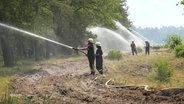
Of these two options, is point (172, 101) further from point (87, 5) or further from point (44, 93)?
point (87, 5)

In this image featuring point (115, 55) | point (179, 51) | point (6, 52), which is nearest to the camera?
point (179, 51)

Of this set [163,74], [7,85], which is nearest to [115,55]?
[163,74]

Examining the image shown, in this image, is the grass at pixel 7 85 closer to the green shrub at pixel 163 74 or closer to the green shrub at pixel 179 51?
the green shrub at pixel 163 74

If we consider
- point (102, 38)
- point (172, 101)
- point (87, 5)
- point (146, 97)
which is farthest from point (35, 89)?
point (102, 38)

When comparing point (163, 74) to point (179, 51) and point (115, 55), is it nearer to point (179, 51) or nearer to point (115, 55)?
point (179, 51)

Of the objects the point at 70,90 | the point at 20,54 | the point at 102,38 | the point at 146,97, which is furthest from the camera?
the point at 102,38

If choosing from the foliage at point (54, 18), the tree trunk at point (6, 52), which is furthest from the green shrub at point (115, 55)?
the tree trunk at point (6, 52)

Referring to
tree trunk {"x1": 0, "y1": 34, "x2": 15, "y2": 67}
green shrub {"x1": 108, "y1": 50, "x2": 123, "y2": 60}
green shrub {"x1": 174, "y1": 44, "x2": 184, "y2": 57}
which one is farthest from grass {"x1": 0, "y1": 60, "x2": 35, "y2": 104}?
green shrub {"x1": 108, "y1": 50, "x2": 123, "y2": 60}

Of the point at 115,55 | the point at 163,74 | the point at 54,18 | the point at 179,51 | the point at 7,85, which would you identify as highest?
the point at 54,18

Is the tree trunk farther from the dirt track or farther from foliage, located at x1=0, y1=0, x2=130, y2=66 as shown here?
the dirt track

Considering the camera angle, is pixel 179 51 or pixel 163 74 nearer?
pixel 163 74

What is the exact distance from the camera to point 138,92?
603 inches

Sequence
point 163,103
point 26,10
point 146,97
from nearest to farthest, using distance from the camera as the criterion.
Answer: point 163,103, point 146,97, point 26,10

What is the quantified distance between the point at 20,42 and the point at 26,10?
26619mm
